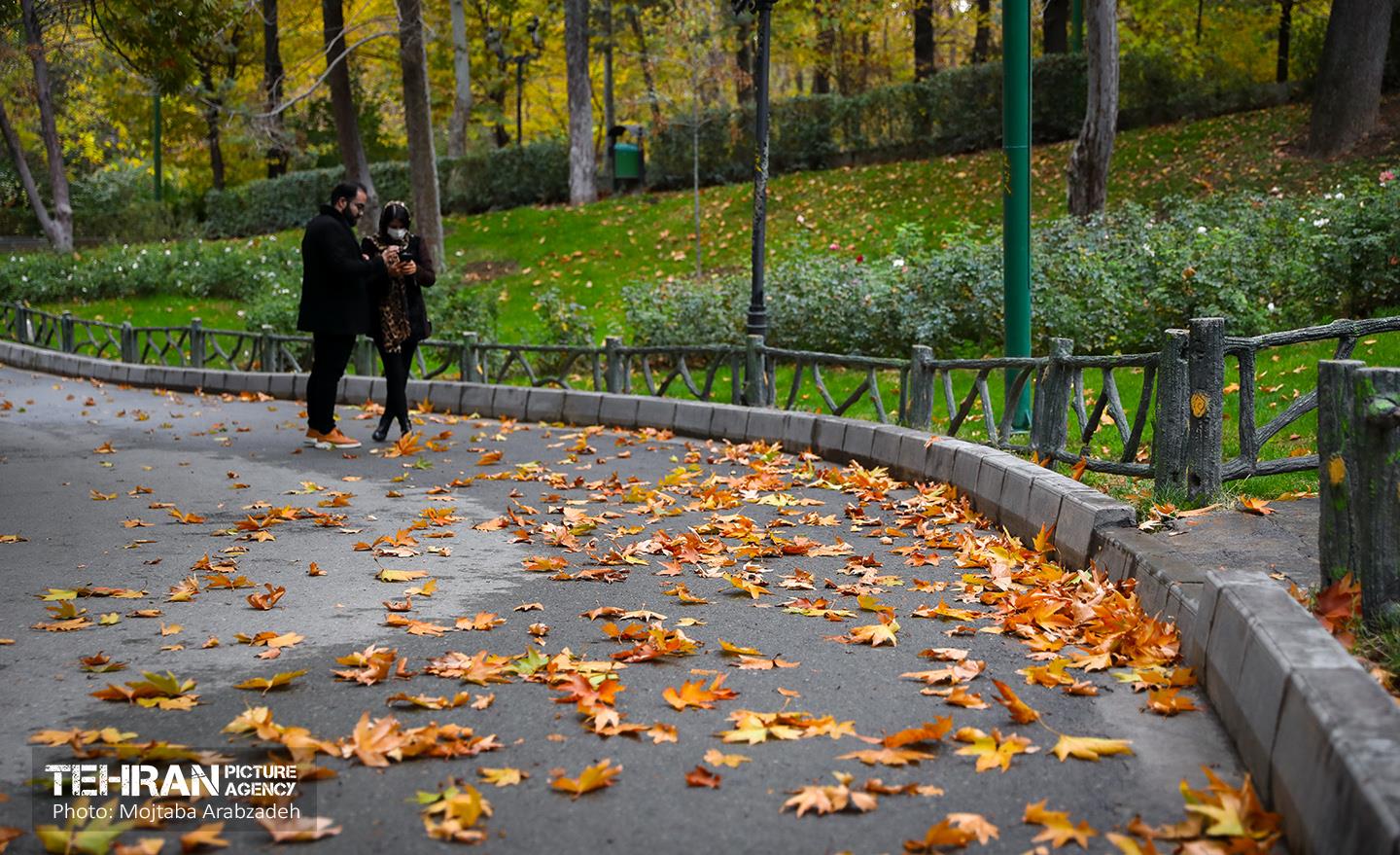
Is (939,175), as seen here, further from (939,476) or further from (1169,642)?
(1169,642)

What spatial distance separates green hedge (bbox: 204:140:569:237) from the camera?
35812mm

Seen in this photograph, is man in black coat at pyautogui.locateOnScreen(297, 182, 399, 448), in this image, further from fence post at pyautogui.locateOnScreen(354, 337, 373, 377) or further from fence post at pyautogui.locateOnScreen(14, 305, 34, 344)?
fence post at pyautogui.locateOnScreen(14, 305, 34, 344)

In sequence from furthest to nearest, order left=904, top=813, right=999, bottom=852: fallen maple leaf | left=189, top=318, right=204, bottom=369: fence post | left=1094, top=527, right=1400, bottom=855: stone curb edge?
left=189, top=318, right=204, bottom=369: fence post < left=904, top=813, right=999, bottom=852: fallen maple leaf < left=1094, top=527, right=1400, bottom=855: stone curb edge

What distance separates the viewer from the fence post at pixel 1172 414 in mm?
6988

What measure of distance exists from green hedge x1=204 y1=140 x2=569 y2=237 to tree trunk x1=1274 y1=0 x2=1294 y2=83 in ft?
55.8

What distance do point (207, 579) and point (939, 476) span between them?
446cm

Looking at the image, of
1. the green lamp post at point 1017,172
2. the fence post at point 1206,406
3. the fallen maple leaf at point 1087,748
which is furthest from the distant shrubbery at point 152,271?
the fallen maple leaf at point 1087,748

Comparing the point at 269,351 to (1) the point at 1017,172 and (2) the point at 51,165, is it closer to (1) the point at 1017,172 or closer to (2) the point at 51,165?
(1) the point at 1017,172

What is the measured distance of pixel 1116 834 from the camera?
3473 mm

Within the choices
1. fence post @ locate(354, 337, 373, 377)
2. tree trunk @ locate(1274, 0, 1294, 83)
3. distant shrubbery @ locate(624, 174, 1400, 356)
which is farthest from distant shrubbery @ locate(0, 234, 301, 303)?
tree trunk @ locate(1274, 0, 1294, 83)

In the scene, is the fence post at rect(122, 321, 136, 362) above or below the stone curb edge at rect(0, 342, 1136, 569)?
above

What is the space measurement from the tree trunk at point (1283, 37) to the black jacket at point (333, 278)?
2711cm

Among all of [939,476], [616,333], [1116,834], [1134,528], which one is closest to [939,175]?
[616,333]

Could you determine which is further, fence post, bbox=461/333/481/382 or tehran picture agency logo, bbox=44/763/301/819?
fence post, bbox=461/333/481/382
